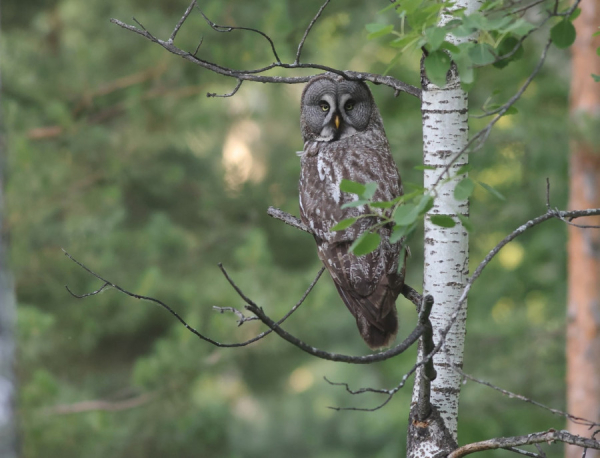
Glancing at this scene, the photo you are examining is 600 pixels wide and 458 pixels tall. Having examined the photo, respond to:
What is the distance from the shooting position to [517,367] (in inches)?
268

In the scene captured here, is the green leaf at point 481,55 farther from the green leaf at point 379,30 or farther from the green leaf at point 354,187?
the green leaf at point 354,187

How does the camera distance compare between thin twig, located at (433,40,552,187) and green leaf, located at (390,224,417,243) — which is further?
green leaf, located at (390,224,417,243)

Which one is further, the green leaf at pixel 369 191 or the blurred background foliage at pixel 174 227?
the blurred background foliage at pixel 174 227

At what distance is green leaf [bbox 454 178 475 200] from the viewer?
1471mm

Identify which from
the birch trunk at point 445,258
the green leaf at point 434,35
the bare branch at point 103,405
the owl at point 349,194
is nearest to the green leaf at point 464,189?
the green leaf at point 434,35

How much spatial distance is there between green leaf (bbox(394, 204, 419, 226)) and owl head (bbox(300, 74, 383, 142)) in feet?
6.93

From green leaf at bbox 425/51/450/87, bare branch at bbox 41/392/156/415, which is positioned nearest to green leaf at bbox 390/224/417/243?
green leaf at bbox 425/51/450/87

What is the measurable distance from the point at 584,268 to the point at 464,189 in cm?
491

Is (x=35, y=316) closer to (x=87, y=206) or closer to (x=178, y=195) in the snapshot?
(x=87, y=206)

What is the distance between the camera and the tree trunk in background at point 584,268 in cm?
573

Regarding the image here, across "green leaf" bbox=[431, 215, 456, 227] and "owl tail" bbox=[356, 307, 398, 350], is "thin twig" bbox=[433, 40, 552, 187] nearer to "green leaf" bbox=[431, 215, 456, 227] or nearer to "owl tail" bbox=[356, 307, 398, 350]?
"green leaf" bbox=[431, 215, 456, 227]

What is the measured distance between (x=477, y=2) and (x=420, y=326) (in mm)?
1001

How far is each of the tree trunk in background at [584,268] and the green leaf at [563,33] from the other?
4.47 metres

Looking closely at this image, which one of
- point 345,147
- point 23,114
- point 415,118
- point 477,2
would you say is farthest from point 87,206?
point 477,2
